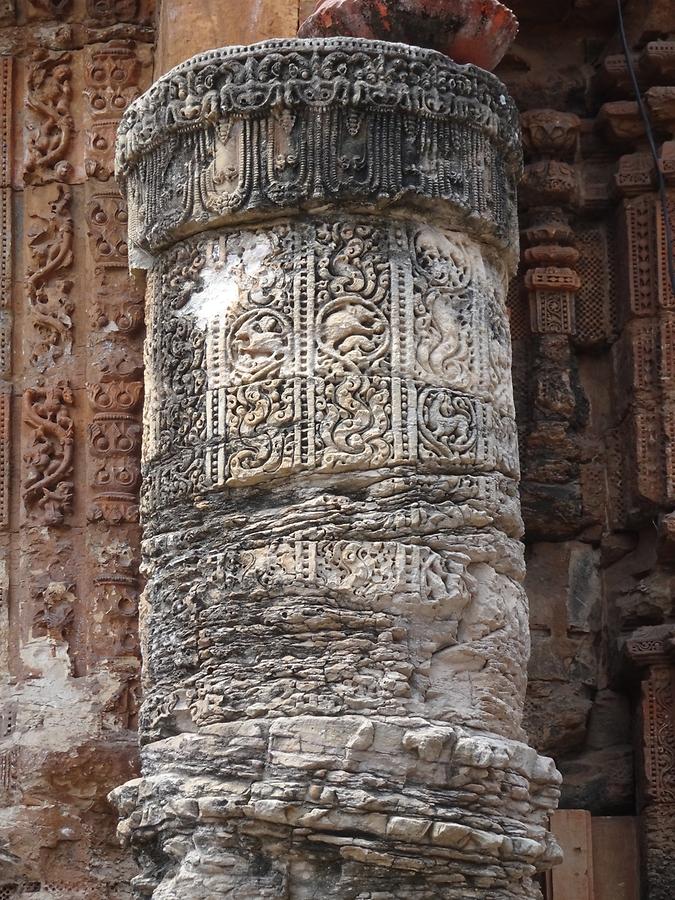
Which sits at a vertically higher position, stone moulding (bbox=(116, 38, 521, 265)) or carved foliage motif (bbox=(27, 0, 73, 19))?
carved foliage motif (bbox=(27, 0, 73, 19))

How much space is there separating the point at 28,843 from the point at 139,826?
143 centimetres

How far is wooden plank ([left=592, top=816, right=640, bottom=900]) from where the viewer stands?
7.53 m

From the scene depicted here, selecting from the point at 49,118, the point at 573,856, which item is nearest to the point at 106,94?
the point at 49,118

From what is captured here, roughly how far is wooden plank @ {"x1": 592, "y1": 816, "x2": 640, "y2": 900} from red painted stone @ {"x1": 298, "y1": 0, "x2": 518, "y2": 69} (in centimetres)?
317

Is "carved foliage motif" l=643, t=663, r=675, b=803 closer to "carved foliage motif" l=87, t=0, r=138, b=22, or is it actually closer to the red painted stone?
the red painted stone

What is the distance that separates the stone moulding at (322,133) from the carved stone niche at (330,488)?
1 cm

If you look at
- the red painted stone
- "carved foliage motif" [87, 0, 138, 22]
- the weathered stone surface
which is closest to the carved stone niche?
the red painted stone

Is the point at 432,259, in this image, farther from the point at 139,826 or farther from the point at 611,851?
the point at 611,851

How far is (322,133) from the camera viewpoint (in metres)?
6.16

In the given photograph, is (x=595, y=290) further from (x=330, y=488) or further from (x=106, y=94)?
(x=330, y=488)

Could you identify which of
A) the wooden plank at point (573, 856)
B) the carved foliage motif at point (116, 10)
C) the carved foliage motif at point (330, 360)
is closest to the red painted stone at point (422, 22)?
the carved foliage motif at point (330, 360)

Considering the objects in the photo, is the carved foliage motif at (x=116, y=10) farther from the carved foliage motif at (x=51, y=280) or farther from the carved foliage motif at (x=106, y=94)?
the carved foliage motif at (x=51, y=280)

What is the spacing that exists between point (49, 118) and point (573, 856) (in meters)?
3.77

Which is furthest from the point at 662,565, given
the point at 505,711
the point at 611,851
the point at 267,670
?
the point at 267,670
